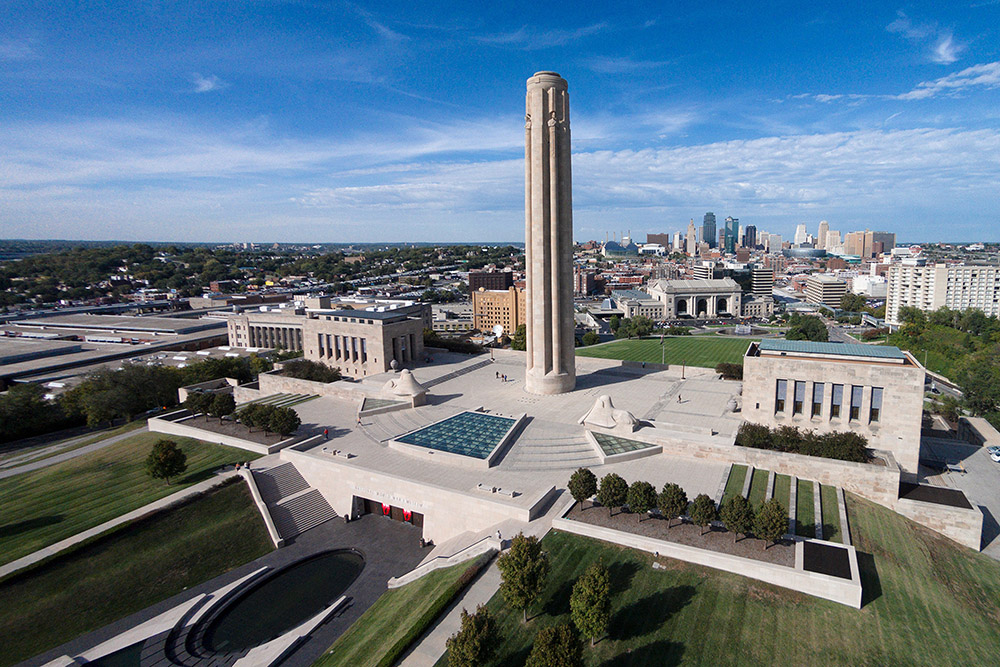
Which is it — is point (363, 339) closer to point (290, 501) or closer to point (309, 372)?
point (309, 372)

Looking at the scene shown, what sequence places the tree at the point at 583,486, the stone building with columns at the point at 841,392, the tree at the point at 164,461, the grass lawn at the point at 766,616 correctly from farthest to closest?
the tree at the point at 164,461 < the stone building with columns at the point at 841,392 < the tree at the point at 583,486 < the grass lawn at the point at 766,616

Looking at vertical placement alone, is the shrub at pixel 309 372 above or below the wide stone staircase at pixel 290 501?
above

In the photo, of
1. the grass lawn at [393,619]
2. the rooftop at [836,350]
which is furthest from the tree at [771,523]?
the rooftop at [836,350]

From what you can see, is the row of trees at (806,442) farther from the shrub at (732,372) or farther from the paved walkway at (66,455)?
the paved walkway at (66,455)

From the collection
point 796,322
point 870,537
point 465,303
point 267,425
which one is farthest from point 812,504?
point 465,303

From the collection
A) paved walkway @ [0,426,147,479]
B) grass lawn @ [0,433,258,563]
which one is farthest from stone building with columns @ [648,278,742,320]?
paved walkway @ [0,426,147,479]

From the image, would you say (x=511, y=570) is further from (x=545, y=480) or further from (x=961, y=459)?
(x=961, y=459)
